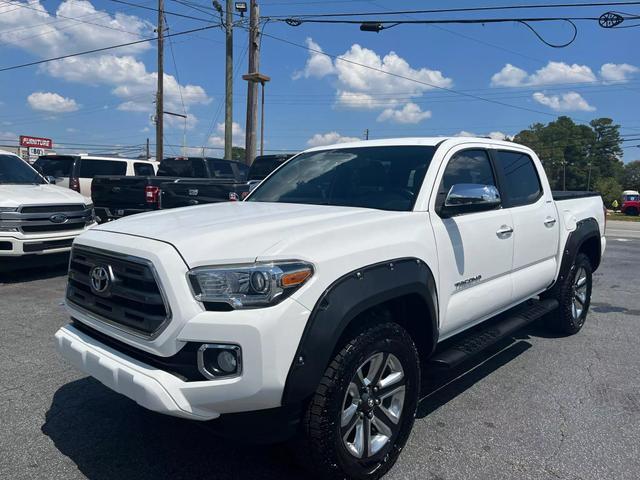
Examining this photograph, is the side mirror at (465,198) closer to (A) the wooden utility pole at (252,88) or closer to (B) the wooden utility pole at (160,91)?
(A) the wooden utility pole at (252,88)

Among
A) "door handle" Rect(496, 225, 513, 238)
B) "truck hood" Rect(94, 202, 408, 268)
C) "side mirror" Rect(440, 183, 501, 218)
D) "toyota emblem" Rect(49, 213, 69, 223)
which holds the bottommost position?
"toyota emblem" Rect(49, 213, 69, 223)

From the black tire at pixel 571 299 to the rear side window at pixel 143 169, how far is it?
13085mm

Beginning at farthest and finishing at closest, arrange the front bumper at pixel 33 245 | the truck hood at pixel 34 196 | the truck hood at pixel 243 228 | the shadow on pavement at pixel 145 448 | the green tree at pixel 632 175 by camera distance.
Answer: the green tree at pixel 632 175
the truck hood at pixel 34 196
the front bumper at pixel 33 245
the shadow on pavement at pixel 145 448
the truck hood at pixel 243 228

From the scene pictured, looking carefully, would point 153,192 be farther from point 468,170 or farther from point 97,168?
point 468,170

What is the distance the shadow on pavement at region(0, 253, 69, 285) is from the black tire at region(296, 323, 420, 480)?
665 cm

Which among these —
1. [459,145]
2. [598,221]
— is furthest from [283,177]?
[598,221]

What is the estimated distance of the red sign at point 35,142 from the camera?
42.7m

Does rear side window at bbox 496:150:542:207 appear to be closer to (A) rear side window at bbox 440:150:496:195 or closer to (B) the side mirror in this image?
(A) rear side window at bbox 440:150:496:195

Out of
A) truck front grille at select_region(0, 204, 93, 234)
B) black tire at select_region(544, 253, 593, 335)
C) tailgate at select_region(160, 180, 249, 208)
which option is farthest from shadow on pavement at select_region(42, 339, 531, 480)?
tailgate at select_region(160, 180, 249, 208)

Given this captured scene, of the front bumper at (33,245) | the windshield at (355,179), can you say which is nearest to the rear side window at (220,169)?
the front bumper at (33,245)

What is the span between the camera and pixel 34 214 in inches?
298

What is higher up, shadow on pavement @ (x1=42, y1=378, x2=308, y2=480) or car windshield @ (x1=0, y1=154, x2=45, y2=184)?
car windshield @ (x1=0, y1=154, x2=45, y2=184)

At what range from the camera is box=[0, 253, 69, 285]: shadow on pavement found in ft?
24.9


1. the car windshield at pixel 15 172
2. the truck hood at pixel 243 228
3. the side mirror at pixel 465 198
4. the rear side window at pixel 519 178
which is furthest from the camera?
the car windshield at pixel 15 172
